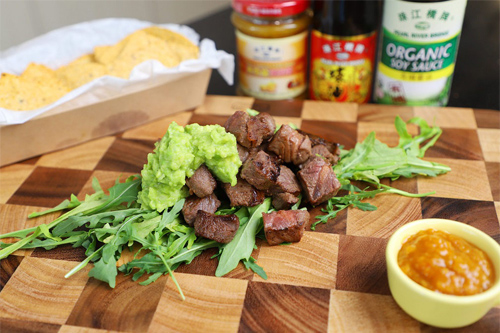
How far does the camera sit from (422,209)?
1742mm

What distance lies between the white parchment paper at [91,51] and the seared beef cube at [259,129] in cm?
69

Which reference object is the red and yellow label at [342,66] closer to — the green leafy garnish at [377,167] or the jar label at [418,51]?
the jar label at [418,51]

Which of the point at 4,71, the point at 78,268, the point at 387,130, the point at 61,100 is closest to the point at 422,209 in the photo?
the point at 387,130

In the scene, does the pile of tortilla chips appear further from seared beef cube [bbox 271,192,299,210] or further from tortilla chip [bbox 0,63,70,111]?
seared beef cube [bbox 271,192,299,210]

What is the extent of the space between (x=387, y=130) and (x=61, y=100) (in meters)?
1.39

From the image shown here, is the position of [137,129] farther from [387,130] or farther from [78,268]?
[387,130]

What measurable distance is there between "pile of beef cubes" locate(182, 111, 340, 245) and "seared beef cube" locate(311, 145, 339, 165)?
4 centimetres

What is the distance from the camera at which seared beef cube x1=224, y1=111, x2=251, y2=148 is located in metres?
1.67

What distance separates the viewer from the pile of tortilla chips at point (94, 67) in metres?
2.05

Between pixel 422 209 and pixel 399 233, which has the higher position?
pixel 399 233

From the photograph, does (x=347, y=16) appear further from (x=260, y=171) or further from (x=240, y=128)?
(x=260, y=171)

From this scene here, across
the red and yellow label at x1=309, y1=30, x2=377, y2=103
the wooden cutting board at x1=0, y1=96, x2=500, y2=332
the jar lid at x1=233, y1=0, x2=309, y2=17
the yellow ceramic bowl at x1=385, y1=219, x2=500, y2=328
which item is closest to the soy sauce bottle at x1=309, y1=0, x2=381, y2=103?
the red and yellow label at x1=309, y1=30, x2=377, y2=103

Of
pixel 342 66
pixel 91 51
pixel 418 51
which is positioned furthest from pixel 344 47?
pixel 91 51

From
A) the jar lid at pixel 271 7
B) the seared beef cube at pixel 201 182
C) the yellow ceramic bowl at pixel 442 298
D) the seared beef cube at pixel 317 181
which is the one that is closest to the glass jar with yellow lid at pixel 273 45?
the jar lid at pixel 271 7
